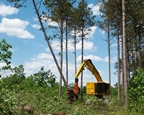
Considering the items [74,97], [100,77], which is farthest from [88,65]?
[74,97]

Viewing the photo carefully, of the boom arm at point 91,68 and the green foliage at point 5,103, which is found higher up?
the boom arm at point 91,68

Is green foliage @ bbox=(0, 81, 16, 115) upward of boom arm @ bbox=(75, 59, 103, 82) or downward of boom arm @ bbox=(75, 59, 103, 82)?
downward

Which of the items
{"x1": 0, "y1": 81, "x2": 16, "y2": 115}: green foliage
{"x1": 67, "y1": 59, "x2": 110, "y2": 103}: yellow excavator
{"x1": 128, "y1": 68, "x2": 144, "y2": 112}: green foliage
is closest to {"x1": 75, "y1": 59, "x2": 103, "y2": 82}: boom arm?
{"x1": 67, "y1": 59, "x2": 110, "y2": 103}: yellow excavator

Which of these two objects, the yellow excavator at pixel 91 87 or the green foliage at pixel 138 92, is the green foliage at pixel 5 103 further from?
the yellow excavator at pixel 91 87

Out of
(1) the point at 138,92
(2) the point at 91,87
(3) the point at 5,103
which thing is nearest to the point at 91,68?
(2) the point at 91,87

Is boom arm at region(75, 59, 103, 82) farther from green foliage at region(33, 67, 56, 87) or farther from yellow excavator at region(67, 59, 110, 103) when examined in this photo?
green foliage at region(33, 67, 56, 87)

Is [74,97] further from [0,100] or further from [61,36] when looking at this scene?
[0,100]

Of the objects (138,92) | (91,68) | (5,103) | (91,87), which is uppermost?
(91,68)

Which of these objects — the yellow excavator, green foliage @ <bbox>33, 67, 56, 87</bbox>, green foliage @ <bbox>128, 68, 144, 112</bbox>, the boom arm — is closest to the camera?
green foliage @ <bbox>128, 68, 144, 112</bbox>

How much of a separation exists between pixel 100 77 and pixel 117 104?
212 inches

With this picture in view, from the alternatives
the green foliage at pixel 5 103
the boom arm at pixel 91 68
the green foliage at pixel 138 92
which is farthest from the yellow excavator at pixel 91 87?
the green foliage at pixel 5 103

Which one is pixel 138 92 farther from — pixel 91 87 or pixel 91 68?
pixel 91 68

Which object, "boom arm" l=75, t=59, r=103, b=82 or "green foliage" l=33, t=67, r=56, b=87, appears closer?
"boom arm" l=75, t=59, r=103, b=82

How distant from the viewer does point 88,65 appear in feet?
78.4
